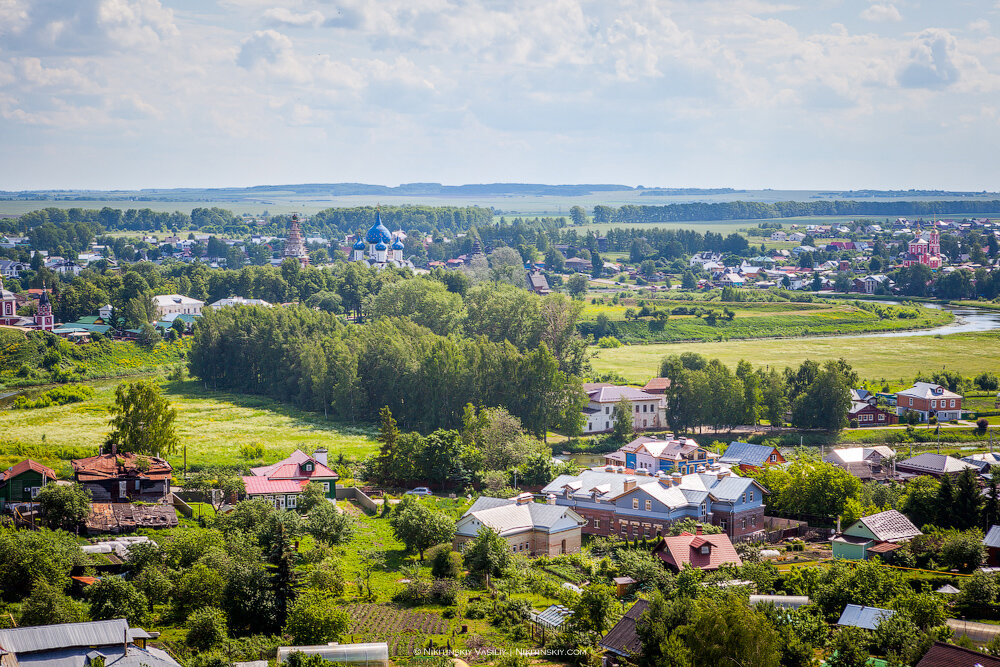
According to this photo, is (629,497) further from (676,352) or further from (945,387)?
(676,352)

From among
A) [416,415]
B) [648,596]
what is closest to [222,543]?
[648,596]

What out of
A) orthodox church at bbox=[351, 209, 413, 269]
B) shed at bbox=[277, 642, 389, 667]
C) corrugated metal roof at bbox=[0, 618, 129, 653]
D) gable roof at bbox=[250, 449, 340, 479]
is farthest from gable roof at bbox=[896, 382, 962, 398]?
orthodox church at bbox=[351, 209, 413, 269]

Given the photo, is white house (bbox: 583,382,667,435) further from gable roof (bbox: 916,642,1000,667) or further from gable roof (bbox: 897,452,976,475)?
gable roof (bbox: 916,642,1000,667)

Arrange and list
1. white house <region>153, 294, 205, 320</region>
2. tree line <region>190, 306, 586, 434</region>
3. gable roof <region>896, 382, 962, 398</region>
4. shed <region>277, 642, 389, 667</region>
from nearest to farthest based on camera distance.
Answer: shed <region>277, 642, 389, 667</region> → tree line <region>190, 306, 586, 434</region> → gable roof <region>896, 382, 962, 398</region> → white house <region>153, 294, 205, 320</region>

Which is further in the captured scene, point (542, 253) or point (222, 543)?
point (542, 253)

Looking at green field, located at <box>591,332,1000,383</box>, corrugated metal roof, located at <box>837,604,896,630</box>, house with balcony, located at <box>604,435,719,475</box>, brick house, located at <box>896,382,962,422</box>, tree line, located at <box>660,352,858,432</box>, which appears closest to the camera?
corrugated metal roof, located at <box>837,604,896,630</box>

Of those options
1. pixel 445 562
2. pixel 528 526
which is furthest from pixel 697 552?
pixel 445 562

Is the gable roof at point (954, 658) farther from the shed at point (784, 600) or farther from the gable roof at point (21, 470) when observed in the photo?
the gable roof at point (21, 470)
